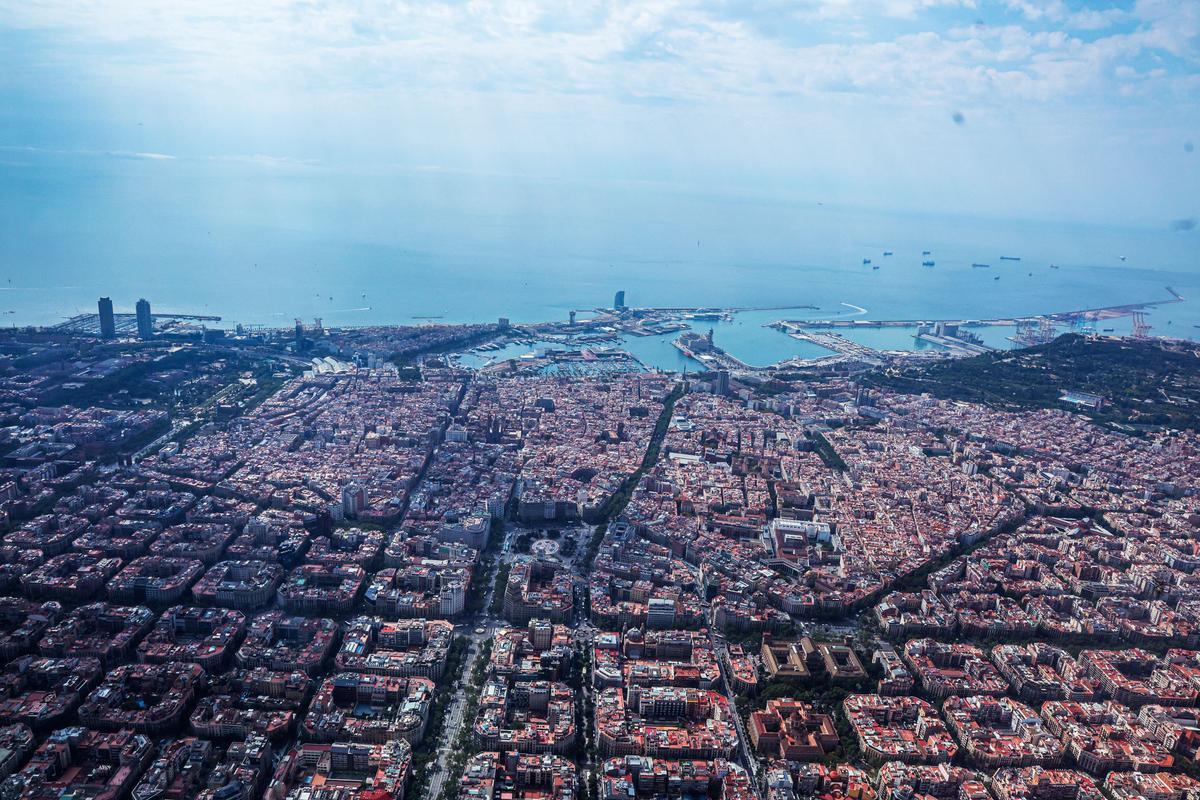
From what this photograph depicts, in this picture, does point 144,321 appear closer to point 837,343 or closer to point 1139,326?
point 837,343

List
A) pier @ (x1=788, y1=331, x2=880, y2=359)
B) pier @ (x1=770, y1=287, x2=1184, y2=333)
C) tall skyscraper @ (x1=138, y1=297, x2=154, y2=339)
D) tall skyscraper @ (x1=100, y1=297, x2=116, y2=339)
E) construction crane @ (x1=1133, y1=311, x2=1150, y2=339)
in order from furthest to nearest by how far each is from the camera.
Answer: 1. pier @ (x1=770, y1=287, x2=1184, y2=333)
2. construction crane @ (x1=1133, y1=311, x2=1150, y2=339)
3. pier @ (x1=788, y1=331, x2=880, y2=359)
4. tall skyscraper @ (x1=138, y1=297, x2=154, y2=339)
5. tall skyscraper @ (x1=100, y1=297, x2=116, y2=339)

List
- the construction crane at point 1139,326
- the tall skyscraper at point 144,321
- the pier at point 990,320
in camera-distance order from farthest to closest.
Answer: the pier at point 990,320, the construction crane at point 1139,326, the tall skyscraper at point 144,321

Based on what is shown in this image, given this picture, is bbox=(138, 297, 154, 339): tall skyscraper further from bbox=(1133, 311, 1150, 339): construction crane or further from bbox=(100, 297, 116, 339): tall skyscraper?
bbox=(1133, 311, 1150, 339): construction crane

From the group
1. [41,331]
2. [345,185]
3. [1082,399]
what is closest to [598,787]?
[1082,399]

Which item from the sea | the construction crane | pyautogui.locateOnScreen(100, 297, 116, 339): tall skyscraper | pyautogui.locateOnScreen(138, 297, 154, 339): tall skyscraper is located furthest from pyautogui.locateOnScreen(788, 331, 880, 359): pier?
pyautogui.locateOnScreen(100, 297, 116, 339): tall skyscraper

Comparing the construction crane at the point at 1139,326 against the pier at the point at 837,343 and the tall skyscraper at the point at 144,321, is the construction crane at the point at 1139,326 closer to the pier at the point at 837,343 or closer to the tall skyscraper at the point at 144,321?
the pier at the point at 837,343

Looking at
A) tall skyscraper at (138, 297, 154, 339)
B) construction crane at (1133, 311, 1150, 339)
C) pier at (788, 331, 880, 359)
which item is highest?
tall skyscraper at (138, 297, 154, 339)

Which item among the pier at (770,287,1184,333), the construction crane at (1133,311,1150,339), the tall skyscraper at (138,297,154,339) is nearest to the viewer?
the tall skyscraper at (138,297,154,339)

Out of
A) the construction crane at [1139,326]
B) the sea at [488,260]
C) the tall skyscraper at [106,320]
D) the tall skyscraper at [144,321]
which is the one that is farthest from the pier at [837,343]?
the tall skyscraper at [106,320]
